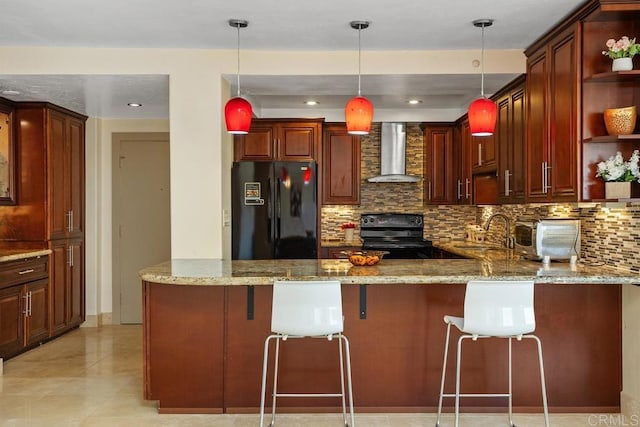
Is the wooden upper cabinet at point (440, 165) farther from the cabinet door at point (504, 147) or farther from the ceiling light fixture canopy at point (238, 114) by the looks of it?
the ceiling light fixture canopy at point (238, 114)

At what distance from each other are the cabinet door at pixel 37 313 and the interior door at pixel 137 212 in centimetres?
113

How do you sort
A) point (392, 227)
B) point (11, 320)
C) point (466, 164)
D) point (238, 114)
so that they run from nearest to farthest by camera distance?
point (238, 114) → point (11, 320) → point (466, 164) → point (392, 227)

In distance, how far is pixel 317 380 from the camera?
367 cm

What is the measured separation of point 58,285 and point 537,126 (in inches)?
186

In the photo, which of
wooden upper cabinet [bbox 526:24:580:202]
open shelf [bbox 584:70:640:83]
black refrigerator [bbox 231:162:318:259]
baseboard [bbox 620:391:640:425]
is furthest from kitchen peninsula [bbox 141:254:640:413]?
black refrigerator [bbox 231:162:318:259]

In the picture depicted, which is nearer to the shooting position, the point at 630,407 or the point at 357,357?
the point at 630,407

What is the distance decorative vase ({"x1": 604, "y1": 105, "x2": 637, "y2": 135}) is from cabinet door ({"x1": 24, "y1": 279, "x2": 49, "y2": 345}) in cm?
489

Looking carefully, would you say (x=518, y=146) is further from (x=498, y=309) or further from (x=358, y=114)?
(x=498, y=309)

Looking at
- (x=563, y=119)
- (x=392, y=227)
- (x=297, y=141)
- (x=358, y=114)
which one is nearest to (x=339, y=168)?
(x=297, y=141)

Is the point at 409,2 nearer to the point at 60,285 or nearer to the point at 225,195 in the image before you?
the point at 225,195

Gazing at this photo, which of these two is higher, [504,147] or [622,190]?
[504,147]

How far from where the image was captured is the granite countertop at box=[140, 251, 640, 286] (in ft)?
10.9

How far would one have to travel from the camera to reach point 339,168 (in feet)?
21.2

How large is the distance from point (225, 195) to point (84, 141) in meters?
2.74
